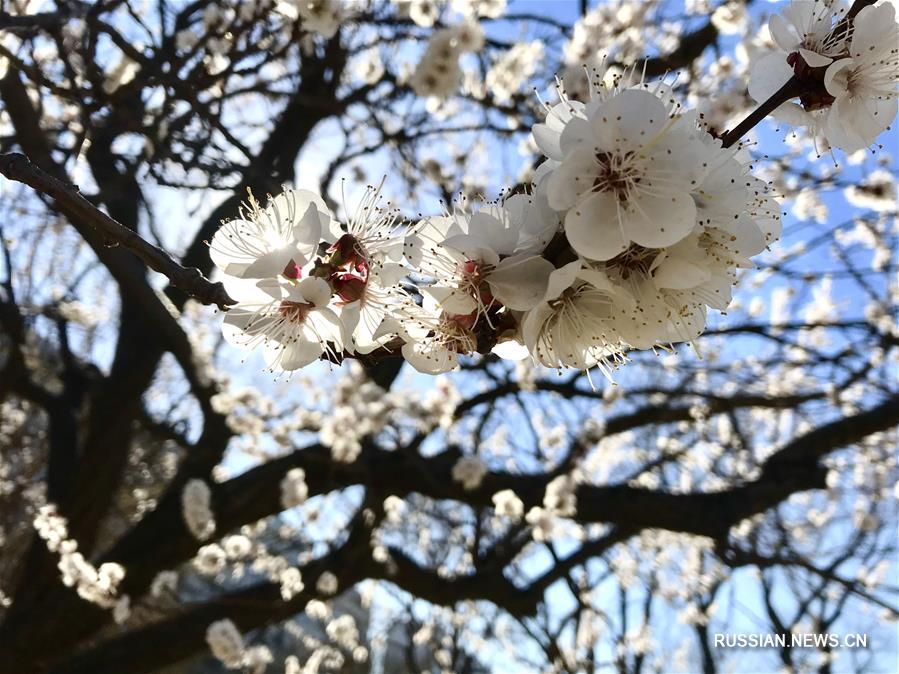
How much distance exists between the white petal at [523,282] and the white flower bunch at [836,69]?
1.57 feet

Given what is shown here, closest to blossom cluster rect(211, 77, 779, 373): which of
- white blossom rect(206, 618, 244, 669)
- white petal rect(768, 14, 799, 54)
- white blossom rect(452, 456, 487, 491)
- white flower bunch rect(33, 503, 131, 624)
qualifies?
white petal rect(768, 14, 799, 54)

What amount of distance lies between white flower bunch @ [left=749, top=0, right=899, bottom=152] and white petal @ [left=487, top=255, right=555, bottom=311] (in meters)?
0.48

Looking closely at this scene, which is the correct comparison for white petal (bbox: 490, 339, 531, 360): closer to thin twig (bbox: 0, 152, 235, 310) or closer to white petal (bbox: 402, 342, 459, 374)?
white petal (bbox: 402, 342, 459, 374)

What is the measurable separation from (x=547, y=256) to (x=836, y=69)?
0.49 metres

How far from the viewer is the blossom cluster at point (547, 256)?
2.42ft

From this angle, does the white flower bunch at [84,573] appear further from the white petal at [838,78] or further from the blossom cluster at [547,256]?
the white petal at [838,78]

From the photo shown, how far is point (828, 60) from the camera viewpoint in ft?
3.02

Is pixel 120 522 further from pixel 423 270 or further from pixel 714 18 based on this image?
pixel 423 270

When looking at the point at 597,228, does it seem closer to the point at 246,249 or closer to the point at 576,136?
the point at 576,136

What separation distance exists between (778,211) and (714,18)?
121 inches

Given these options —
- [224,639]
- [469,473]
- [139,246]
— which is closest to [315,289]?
[139,246]

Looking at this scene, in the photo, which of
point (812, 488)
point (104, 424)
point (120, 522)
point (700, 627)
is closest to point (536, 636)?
point (812, 488)

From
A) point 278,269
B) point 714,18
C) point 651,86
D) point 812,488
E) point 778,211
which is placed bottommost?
point 278,269

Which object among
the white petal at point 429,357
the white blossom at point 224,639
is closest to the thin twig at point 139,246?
the white petal at point 429,357
